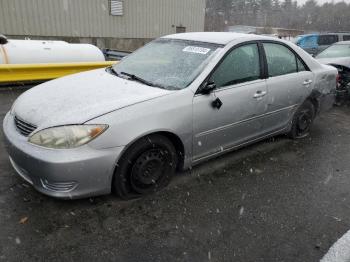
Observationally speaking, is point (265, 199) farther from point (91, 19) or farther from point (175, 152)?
point (91, 19)

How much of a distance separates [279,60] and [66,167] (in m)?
3.02

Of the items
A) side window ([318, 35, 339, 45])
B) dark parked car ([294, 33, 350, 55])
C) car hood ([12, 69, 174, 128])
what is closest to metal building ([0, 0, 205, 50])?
dark parked car ([294, 33, 350, 55])

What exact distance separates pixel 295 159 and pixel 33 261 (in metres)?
3.30

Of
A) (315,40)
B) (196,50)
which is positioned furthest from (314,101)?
(315,40)

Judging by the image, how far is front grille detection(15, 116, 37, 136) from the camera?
2867mm

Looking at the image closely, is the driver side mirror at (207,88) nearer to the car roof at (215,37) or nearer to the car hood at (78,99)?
the car hood at (78,99)

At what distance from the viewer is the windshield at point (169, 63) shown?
3.42m

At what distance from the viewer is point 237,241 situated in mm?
2684

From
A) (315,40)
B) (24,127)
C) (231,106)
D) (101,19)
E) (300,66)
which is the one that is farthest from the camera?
(315,40)

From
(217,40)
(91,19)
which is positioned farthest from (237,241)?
(91,19)

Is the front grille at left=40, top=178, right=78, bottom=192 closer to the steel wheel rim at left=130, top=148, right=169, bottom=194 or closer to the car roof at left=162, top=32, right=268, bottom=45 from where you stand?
the steel wheel rim at left=130, top=148, right=169, bottom=194

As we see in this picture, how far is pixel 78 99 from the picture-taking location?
3.11 meters

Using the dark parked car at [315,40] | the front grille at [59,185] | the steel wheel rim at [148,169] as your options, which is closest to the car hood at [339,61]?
the steel wheel rim at [148,169]

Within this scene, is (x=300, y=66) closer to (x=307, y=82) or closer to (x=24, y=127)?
(x=307, y=82)
